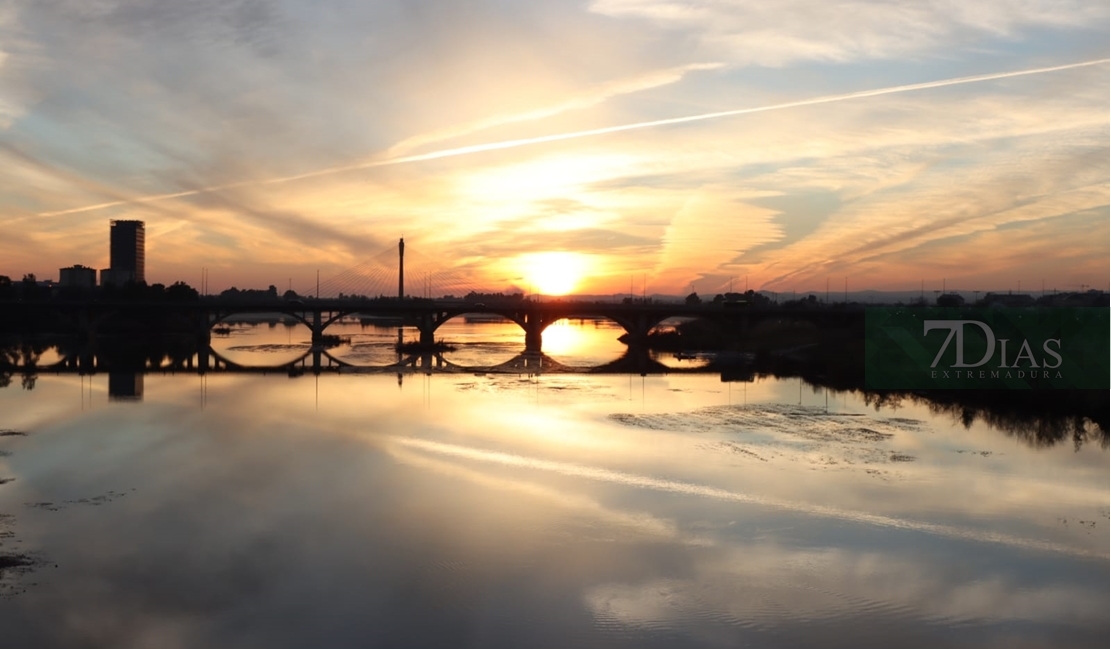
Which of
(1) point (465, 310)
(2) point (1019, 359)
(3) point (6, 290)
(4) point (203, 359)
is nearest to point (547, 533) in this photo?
(2) point (1019, 359)

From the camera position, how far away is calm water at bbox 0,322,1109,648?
46.8 feet

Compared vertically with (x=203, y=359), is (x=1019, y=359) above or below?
above

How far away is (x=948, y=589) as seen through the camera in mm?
16094

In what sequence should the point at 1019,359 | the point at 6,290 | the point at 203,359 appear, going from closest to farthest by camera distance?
the point at 1019,359 < the point at 203,359 < the point at 6,290

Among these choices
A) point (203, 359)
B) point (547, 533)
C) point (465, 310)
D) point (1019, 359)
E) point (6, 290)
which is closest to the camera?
point (547, 533)

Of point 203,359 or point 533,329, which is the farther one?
point 533,329

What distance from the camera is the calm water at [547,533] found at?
14.3 meters

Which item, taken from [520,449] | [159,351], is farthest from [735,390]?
[159,351]

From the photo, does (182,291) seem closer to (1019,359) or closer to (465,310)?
(465,310)

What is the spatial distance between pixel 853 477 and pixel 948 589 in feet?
31.2

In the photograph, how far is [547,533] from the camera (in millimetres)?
19453

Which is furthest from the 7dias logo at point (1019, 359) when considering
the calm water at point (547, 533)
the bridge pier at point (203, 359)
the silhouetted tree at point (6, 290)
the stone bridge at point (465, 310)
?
the silhouetted tree at point (6, 290)

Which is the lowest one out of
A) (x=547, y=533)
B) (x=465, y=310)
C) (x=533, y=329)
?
(x=547, y=533)

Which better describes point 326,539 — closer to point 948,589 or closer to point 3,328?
point 948,589
